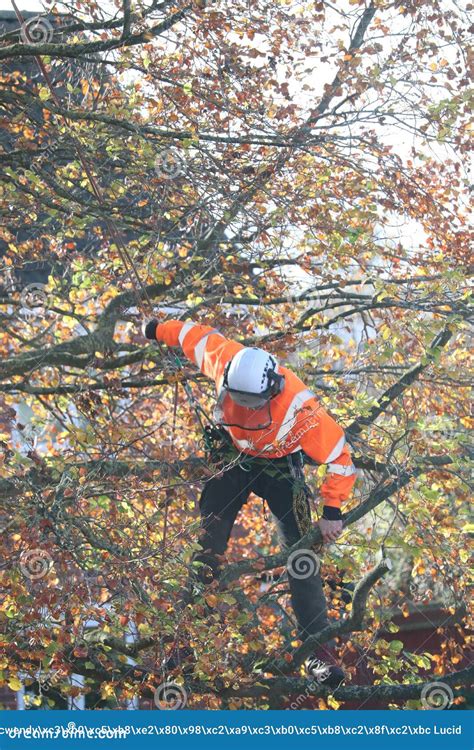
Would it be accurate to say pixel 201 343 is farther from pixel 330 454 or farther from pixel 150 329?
pixel 330 454

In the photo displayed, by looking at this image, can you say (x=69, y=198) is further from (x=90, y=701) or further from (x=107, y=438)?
(x=90, y=701)

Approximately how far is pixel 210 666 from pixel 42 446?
983 cm

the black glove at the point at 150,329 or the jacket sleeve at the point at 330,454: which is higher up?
the black glove at the point at 150,329

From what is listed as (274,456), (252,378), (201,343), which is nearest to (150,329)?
(201,343)

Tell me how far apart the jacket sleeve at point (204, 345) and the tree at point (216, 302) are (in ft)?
1.27

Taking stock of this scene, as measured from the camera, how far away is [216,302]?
8789mm

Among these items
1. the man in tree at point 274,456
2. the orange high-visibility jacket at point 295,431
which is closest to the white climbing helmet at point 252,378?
the man in tree at point 274,456

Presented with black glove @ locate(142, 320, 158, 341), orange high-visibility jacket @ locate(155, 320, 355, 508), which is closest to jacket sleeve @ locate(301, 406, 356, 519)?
orange high-visibility jacket @ locate(155, 320, 355, 508)

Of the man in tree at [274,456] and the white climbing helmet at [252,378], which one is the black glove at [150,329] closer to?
the man in tree at [274,456]

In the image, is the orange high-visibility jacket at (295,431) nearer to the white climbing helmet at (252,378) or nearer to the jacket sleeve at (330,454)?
the jacket sleeve at (330,454)

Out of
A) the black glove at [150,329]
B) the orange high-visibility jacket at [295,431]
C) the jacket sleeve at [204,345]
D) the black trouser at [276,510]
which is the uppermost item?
the black glove at [150,329]

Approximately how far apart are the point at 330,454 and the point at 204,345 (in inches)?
42.0

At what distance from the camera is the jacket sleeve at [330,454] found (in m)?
6.74

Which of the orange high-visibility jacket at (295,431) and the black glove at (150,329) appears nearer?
the orange high-visibility jacket at (295,431)
